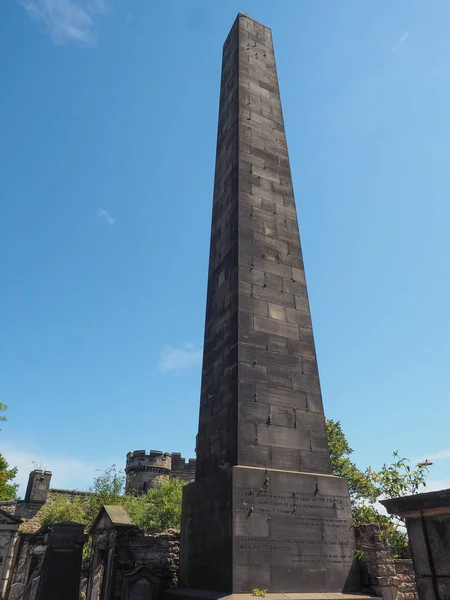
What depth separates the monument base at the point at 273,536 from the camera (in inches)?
294

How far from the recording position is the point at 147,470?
46.2 meters

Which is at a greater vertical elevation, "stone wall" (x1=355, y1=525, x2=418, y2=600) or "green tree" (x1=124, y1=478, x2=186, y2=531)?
"green tree" (x1=124, y1=478, x2=186, y2=531)

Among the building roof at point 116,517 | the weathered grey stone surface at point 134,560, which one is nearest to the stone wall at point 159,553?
the weathered grey stone surface at point 134,560

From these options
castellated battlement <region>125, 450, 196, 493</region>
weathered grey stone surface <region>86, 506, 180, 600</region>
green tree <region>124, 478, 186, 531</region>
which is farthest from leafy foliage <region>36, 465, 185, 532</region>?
weathered grey stone surface <region>86, 506, 180, 600</region>

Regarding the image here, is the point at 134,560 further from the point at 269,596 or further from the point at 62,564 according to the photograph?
the point at 269,596

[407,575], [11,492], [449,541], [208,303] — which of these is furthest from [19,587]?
[11,492]

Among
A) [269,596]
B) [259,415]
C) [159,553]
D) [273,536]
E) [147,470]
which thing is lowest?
[269,596]

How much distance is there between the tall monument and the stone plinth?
4.50 m

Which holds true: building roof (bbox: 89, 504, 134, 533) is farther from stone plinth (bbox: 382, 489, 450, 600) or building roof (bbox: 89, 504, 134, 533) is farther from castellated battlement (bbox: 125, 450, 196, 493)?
castellated battlement (bbox: 125, 450, 196, 493)

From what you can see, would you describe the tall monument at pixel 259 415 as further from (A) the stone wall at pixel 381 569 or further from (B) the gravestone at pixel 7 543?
(B) the gravestone at pixel 7 543

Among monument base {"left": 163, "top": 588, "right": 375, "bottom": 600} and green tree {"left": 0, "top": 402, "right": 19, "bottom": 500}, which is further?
green tree {"left": 0, "top": 402, "right": 19, "bottom": 500}

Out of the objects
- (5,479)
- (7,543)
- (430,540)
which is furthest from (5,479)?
(430,540)

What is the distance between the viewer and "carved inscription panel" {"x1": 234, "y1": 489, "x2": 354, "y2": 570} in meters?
7.60

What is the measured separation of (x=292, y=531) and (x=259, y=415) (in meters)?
2.17
